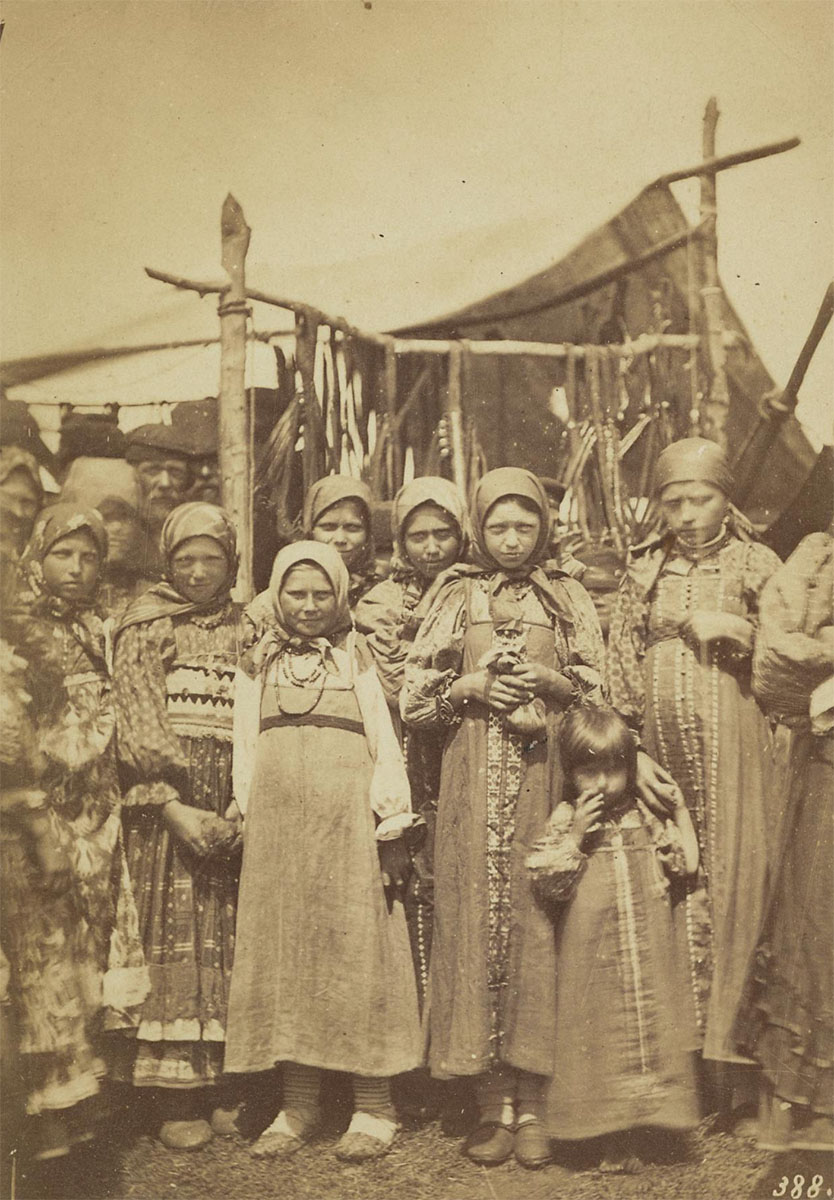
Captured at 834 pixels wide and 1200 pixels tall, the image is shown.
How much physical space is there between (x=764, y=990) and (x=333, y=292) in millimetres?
2479

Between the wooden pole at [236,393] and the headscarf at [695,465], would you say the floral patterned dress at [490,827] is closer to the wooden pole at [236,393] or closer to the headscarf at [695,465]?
the headscarf at [695,465]

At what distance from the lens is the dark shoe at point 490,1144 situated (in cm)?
355

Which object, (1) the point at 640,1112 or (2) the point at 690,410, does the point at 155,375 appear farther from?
(1) the point at 640,1112

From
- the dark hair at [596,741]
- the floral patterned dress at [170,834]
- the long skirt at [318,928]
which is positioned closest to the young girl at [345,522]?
the floral patterned dress at [170,834]

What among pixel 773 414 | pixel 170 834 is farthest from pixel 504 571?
pixel 170 834

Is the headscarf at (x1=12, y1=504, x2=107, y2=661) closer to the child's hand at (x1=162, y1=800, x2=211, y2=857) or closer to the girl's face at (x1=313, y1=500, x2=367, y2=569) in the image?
the child's hand at (x1=162, y1=800, x2=211, y2=857)

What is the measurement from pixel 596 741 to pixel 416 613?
66 centimetres

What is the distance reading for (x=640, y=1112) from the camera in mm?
3521

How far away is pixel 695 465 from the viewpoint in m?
3.82

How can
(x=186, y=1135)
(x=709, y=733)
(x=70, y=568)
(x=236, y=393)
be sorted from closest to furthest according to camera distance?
(x=186, y=1135) → (x=709, y=733) → (x=70, y=568) → (x=236, y=393)

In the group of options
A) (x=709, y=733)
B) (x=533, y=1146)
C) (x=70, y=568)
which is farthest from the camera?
(x=70, y=568)

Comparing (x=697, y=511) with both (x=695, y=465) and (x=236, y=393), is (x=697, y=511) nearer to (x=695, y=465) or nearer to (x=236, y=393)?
(x=695, y=465)

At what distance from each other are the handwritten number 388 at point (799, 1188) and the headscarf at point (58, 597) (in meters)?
2.55

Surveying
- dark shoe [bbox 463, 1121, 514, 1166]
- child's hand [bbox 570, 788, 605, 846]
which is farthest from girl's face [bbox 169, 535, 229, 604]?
dark shoe [bbox 463, 1121, 514, 1166]
